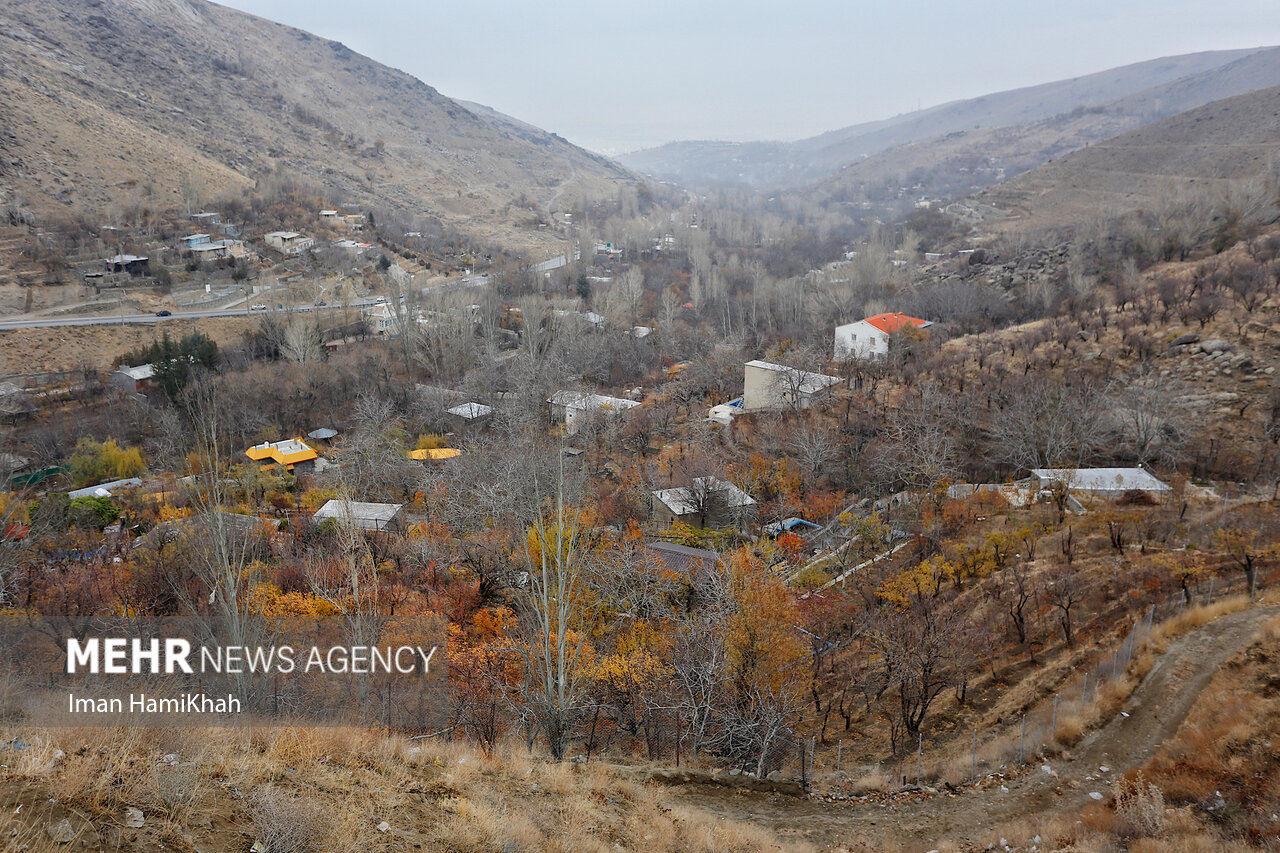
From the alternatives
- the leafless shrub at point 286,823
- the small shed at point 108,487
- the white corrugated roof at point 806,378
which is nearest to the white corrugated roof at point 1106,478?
the white corrugated roof at point 806,378

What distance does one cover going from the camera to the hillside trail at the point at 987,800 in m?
7.93

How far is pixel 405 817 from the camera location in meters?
6.08

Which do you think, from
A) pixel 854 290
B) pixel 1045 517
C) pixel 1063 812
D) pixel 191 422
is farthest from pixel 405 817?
pixel 854 290

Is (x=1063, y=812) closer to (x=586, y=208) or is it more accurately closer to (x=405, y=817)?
(x=405, y=817)

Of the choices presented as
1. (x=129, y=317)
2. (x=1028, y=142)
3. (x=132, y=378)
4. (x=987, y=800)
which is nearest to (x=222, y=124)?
(x=129, y=317)

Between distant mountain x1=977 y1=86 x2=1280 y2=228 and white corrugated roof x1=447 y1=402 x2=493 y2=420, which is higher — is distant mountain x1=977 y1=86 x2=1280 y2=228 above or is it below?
above

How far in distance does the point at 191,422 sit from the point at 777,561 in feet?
85.7

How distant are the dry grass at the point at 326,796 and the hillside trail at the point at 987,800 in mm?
665

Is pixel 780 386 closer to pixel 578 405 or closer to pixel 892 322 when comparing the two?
pixel 578 405

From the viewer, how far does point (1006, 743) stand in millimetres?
9523

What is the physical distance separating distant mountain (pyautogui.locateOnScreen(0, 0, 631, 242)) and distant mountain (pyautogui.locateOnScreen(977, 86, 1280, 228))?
177ft

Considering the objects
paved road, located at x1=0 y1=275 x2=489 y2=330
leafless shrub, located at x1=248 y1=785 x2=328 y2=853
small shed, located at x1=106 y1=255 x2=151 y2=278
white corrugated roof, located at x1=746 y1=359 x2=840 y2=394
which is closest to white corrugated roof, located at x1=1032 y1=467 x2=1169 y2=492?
white corrugated roof, located at x1=746 y1=359 x2=840 y2=394

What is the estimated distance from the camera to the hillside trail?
26.0 feet

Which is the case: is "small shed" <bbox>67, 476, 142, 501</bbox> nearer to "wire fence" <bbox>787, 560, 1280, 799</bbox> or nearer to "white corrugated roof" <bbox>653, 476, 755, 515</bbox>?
"white corrugated roof" <bbox>653, 476, 755, 515</bbox>
